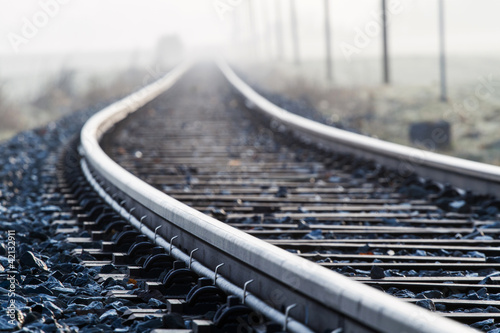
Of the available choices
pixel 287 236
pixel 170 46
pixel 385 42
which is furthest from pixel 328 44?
pixel 170 46

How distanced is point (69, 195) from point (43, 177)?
1.31 m

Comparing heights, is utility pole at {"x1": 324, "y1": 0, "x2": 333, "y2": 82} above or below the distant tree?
above

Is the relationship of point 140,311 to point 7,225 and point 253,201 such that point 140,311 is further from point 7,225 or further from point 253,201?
point 253,201

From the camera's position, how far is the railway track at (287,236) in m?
2.69

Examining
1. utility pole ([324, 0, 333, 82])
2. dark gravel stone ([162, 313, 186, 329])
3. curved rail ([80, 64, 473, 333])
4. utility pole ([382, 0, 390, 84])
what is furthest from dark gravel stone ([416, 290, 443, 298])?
utility pole ([324, 0, 333, 82])

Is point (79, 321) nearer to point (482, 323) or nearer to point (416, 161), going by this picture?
point (482, 323)

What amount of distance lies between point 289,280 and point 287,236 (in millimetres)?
2073

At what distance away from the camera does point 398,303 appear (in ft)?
7.18

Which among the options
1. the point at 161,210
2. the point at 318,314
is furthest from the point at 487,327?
the point at 161,210

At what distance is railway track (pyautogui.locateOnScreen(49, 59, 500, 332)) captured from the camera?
8.82 feet

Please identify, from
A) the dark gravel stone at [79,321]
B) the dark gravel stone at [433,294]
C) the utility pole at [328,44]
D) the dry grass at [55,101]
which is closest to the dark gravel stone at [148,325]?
the dark gravel stone at [79,321]

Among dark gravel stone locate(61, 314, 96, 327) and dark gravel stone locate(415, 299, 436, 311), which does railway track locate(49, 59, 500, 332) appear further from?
dark gravel stone locate(61, 314, 96, 327)

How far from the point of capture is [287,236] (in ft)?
15.6

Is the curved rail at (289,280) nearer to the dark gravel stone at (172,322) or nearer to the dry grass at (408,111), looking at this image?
the dark gravel stone at (172,322)
